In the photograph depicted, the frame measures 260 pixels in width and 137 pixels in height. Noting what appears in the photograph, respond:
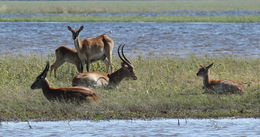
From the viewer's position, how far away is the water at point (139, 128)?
857 cm

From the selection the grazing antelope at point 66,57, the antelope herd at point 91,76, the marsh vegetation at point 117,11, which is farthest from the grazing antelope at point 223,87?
the marsh vegetation at point 117,11

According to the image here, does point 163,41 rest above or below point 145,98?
above

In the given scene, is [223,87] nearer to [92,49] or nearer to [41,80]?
[41,80]

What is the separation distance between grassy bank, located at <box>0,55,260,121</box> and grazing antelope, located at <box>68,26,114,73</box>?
47 centimetres

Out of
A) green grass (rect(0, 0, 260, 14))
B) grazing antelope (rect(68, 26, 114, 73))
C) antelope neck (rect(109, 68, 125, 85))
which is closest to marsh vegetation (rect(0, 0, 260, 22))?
green grass (rect(0, 0, 260, 14))

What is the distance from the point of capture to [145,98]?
1077cm

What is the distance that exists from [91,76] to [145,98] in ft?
5.27

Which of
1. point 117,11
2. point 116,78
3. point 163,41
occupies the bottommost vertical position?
point 116,78

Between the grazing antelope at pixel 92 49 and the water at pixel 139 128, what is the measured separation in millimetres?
4829

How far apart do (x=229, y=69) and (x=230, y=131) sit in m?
5.91

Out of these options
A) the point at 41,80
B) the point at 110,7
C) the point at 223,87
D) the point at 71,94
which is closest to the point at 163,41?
the point at 223,87

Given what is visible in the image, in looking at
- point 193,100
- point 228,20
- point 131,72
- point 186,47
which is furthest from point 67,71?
point 228,20

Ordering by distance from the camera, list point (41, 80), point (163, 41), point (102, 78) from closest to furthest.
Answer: point (41, 80) → point (102, 78) → point (163, 41)

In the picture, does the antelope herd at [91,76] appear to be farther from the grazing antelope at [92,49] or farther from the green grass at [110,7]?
the green grass at [110,7]
